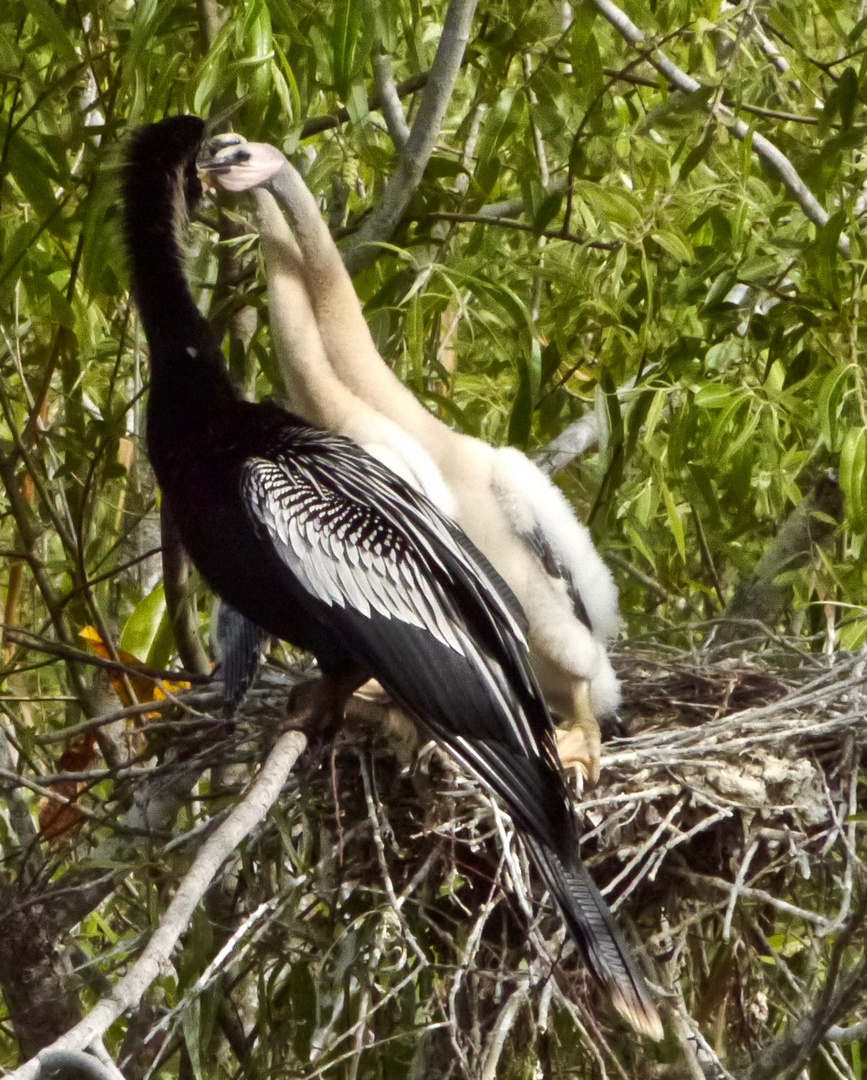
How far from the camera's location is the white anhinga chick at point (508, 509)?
11.1ft

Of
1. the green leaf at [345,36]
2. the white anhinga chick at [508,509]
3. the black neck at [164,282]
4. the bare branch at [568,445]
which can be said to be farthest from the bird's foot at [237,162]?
the bare branch at [568,445]

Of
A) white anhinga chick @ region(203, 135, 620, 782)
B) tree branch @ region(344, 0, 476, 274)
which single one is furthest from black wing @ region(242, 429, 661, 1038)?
tree branch @ region(344, 0, 476, 274)

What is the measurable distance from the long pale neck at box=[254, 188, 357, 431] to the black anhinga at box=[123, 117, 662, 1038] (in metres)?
0.21

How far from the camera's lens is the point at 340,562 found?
9.73ft

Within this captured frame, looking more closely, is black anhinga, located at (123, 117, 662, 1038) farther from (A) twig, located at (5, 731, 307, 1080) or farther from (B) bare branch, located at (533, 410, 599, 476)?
(B) bare branch, located at (533, 410, 599, 476)

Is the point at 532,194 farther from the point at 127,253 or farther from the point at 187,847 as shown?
the point at 187,847

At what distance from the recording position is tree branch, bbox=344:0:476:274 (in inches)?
130

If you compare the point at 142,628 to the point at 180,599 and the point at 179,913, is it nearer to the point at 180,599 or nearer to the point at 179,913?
the point at 180,599

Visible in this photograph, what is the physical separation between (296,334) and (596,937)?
1583mm

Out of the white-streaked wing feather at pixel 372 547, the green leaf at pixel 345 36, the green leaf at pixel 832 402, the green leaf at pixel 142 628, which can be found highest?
the green leaf at pixel 345 36

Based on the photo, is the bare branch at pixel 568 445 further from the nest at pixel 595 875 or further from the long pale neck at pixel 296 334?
the nest at pixel 595 875

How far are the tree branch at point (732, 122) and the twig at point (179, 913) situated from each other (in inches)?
76.2

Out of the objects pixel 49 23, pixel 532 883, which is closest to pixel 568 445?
pixel 532 883

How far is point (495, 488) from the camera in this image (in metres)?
3.42
